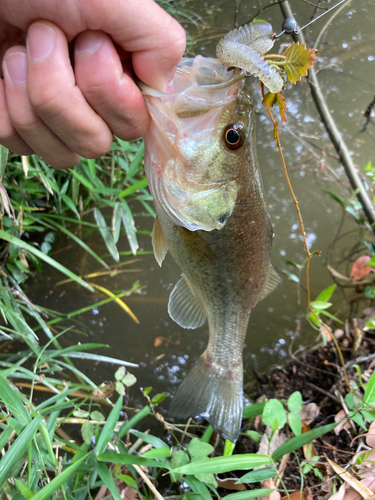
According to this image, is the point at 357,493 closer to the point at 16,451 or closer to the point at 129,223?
the point at 16,451

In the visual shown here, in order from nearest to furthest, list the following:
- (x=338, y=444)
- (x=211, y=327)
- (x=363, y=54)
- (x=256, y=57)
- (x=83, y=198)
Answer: (x=256, y=57)
(x=211, y=327)
(x=338, y=444)
(x=83, y=198)
(x=363, y=54)

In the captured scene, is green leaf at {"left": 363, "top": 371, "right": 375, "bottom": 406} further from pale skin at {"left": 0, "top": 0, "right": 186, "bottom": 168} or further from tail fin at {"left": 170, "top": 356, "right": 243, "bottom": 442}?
pale skin at {"left": 0, "top": 0, "right": 186, "bottom": 168}

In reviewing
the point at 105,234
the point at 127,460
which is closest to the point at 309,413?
the point at 127,460

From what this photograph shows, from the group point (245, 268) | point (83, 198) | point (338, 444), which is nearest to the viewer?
point (245, 268)

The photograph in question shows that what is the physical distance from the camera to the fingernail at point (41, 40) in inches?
28.1

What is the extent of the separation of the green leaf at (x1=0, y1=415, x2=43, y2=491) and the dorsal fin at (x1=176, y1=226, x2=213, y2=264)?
0.77 metres

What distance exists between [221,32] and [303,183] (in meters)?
1.72

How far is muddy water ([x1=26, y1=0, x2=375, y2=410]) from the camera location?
2305 mm

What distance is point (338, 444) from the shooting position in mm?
1823

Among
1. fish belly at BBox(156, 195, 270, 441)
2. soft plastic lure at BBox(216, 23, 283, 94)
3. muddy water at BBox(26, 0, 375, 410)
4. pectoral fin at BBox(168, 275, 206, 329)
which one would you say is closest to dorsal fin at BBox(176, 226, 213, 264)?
fish belly at BBox(156, 195, 270, 441)

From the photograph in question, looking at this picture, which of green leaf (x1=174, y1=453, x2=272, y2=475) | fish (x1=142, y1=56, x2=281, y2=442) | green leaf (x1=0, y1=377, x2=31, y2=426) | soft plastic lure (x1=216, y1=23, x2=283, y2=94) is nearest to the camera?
soft plastic lure (x1=216, y1=23, x2=283, y2=94)

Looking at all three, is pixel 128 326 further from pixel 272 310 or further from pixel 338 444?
pixel 338 444

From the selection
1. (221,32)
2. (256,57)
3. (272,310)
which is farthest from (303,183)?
(256,57)

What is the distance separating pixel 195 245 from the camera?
1211mm
